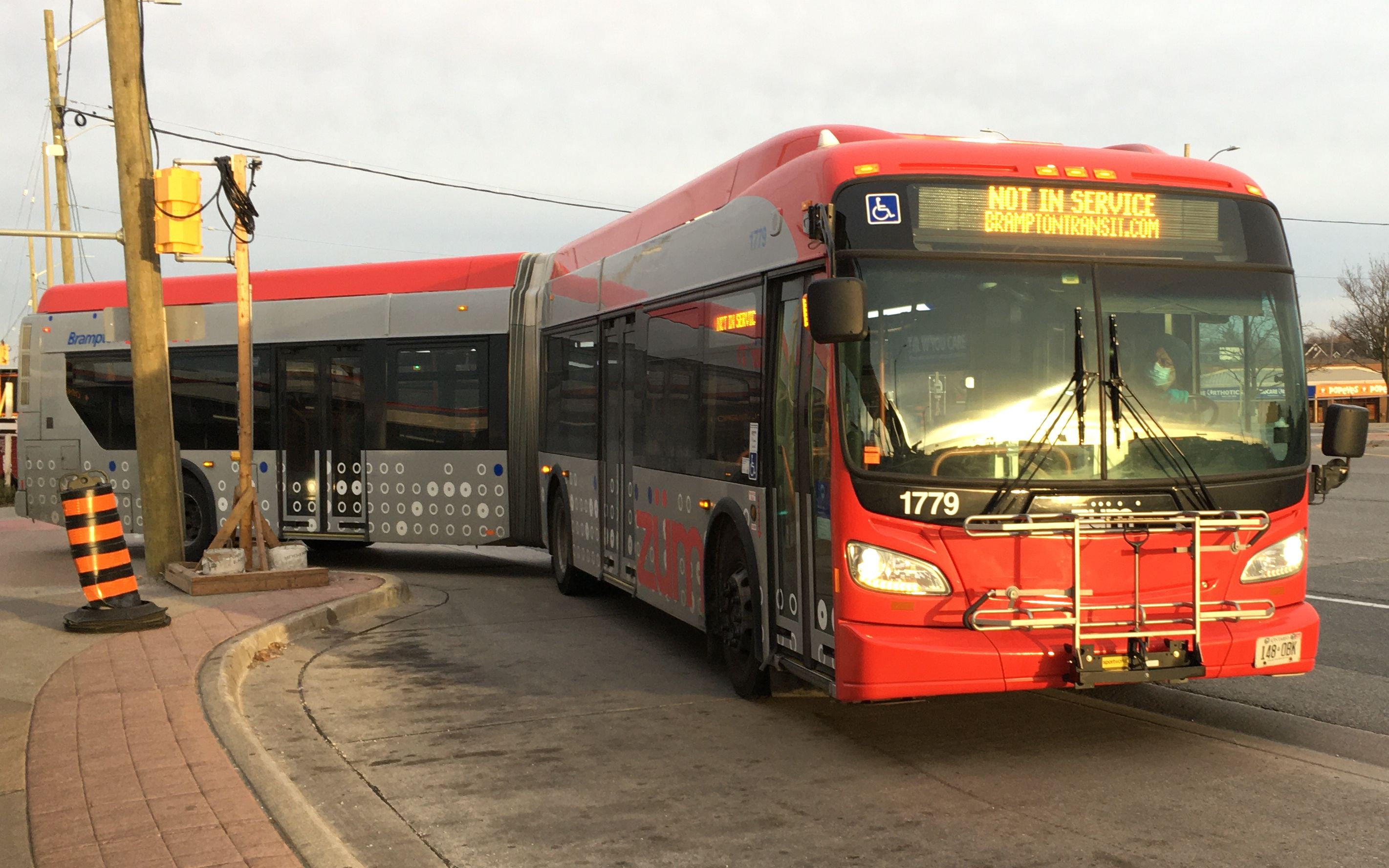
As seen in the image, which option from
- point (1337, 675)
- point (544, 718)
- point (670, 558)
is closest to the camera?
point (544, 718)

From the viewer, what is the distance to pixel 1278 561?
6.79 metres

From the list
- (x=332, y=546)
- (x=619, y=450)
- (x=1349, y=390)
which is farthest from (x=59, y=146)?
(x=1349, y=390)

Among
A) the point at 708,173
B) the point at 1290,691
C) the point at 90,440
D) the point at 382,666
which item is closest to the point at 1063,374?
the point at 1290,691

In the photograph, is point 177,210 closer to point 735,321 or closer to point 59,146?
point 735,321

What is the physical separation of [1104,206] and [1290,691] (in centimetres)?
337

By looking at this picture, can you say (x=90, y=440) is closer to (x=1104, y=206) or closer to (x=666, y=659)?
(x=666, y=659)

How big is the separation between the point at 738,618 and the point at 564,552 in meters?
5.09

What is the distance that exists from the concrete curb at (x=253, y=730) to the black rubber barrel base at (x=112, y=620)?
2.73 feet

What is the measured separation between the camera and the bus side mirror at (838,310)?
624 cm

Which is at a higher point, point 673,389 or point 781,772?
point 673,389

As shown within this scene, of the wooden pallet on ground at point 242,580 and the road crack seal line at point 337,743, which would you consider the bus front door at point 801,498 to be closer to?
the road crack seal line at point 337,743

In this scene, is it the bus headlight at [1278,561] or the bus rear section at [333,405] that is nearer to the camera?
the bus headlight at [1278,561]

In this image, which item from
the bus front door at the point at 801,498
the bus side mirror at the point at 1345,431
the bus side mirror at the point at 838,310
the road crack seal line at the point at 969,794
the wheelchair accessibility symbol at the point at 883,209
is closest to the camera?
the road crack seal line at the point at 969,794

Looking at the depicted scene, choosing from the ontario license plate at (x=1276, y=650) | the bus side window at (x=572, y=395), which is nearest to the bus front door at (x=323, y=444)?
the bus side window at (x=572, y=395)
